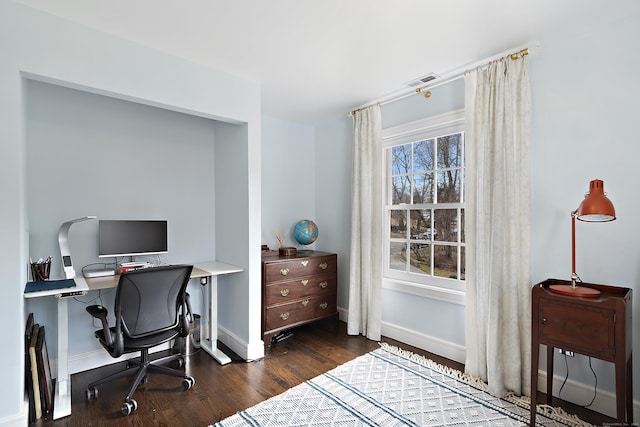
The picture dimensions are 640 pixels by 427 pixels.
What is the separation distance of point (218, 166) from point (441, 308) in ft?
8.65

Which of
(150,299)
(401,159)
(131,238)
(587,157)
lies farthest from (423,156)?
(131,238)

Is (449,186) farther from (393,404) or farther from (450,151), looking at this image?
(393,404)

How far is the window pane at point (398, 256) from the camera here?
11.2ft

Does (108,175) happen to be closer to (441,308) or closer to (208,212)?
(208,212)

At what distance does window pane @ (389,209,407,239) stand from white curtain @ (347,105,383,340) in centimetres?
18

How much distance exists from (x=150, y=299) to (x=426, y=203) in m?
2.52

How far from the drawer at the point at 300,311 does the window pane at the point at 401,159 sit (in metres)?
1.60

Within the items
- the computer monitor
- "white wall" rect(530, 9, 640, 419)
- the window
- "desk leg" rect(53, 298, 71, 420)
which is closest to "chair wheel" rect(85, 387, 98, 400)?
"desk leg" rect(53, 298, 71, 420)

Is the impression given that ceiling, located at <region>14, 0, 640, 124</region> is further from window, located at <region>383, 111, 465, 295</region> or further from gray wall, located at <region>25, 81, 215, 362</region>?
gray wall, located at <region>25, 81, 215, 362</region>

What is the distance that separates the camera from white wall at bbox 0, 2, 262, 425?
1.86 meters

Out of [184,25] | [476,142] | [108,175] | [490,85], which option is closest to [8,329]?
[108,175]

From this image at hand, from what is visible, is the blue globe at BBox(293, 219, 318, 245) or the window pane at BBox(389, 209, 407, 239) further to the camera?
the blue globe at BBox(293, 219, 318, 245)

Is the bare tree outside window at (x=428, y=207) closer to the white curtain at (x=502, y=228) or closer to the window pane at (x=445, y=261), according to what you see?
the window pane at (x=445, y=261)

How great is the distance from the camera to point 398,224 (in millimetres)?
3469
